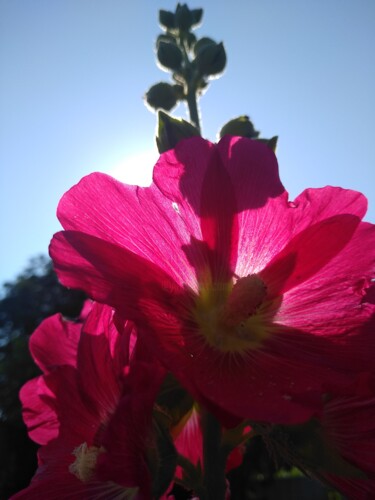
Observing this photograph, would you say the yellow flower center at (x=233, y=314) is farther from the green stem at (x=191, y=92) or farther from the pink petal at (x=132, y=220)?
the green stem at (x=191, y=92)

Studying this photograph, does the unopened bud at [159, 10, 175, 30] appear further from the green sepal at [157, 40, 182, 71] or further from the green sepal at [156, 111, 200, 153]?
the green sepal at [156, 111, 200, 153]

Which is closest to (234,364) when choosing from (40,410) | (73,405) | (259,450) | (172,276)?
(172,276)

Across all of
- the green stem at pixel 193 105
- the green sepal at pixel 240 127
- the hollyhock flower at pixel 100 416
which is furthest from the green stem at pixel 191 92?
the hollyhock flower at pixel 100 416

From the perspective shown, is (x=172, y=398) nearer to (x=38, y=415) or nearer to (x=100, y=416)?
(x=100, y=416)

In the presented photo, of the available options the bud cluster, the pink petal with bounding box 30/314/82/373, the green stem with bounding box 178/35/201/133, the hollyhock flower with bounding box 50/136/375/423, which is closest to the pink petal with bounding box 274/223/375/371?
the hollyhock flower with bounding box 50/136/375/423

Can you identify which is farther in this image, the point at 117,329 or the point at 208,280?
the point at 208,280

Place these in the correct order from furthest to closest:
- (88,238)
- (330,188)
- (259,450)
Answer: (259,450) < (330,188) < (88,238)

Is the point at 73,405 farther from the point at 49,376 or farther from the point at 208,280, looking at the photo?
the point at 208,280
